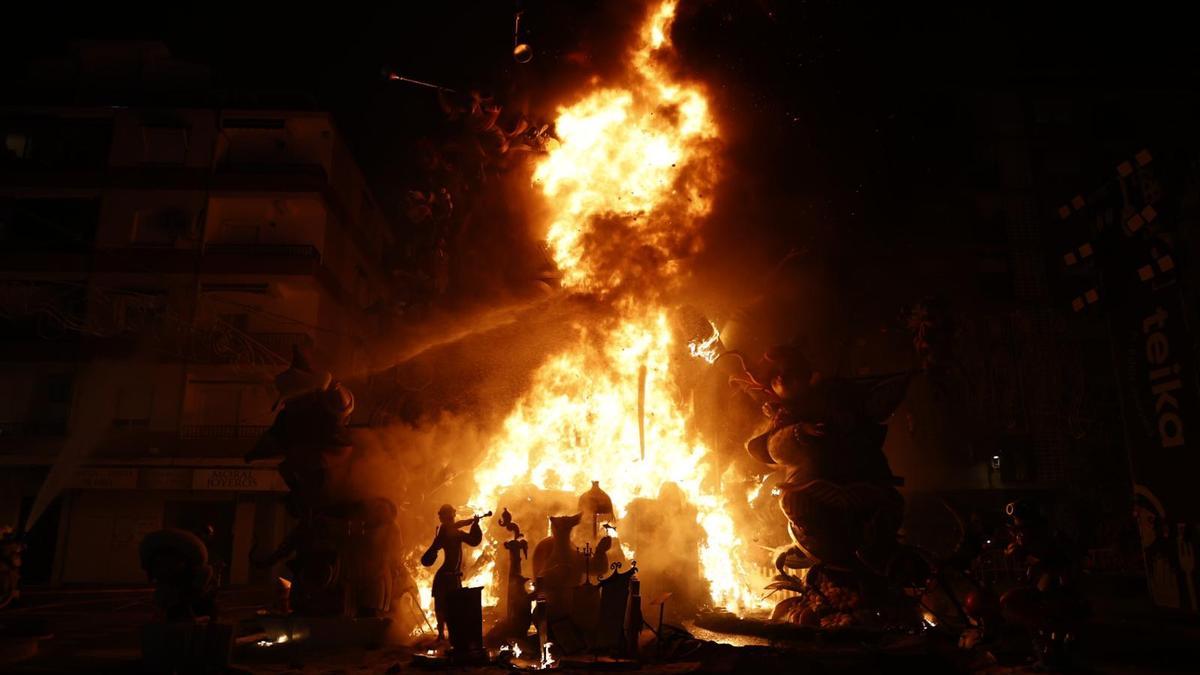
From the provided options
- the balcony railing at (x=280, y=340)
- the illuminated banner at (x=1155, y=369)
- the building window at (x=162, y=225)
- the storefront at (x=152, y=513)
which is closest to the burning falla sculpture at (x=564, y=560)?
the illuminated banner at (x=1155, y=369)

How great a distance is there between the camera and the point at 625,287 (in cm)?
1767

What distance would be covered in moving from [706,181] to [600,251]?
289cm

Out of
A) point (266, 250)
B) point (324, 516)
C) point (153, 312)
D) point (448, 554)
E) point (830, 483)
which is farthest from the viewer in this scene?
point (266, 250)

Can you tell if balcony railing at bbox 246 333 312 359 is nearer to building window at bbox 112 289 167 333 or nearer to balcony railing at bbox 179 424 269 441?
balcony railing at bbox 179 424 269 441

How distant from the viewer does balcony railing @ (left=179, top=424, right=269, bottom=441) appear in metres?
27.5

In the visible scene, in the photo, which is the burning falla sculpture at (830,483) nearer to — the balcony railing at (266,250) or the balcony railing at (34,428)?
the balcony railing at (266,250)

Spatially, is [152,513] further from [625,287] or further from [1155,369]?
[1155,369]

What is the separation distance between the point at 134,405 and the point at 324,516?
19.0 m

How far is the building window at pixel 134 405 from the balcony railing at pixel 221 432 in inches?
59.9

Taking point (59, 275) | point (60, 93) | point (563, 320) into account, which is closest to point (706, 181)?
point (563, 320)

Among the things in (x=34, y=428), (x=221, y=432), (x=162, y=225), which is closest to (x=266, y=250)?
(x=162, y=225)

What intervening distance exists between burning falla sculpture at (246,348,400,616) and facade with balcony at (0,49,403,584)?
12.1 meters

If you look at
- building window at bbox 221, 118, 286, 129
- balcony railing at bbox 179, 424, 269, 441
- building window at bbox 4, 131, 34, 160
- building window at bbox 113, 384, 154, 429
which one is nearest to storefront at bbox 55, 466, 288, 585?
balcony railing at bbox 179, 424, 269, 441

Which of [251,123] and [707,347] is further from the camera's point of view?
[251,123]
